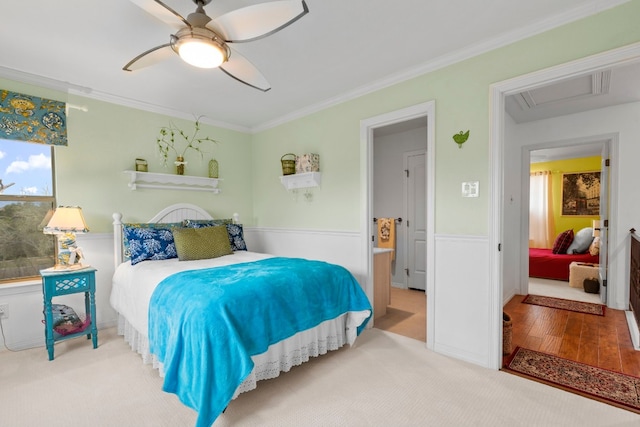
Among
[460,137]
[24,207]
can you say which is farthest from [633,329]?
[24,207]

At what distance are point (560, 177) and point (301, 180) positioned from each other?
6.27 meters

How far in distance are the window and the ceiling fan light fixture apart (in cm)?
223

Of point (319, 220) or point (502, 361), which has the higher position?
point (319, 220)

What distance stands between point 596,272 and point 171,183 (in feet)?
20.3

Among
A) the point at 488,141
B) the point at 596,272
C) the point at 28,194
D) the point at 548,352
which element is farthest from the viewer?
the point at 596,272

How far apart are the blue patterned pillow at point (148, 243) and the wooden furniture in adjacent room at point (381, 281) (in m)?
2.19

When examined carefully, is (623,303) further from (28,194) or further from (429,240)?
(28,194)

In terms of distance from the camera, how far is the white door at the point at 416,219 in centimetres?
478

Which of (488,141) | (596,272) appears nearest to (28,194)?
(488,141)

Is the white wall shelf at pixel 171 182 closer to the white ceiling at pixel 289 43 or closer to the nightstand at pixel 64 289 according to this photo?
the white ceiling at pixel 289 43

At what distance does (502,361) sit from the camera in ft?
8.13

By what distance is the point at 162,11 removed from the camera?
5.25ft

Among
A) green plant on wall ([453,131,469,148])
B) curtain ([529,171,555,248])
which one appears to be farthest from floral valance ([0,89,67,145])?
curtain ([529,171,555,248])

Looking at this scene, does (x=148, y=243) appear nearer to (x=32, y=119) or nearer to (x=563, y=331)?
(x=32, y=119)
